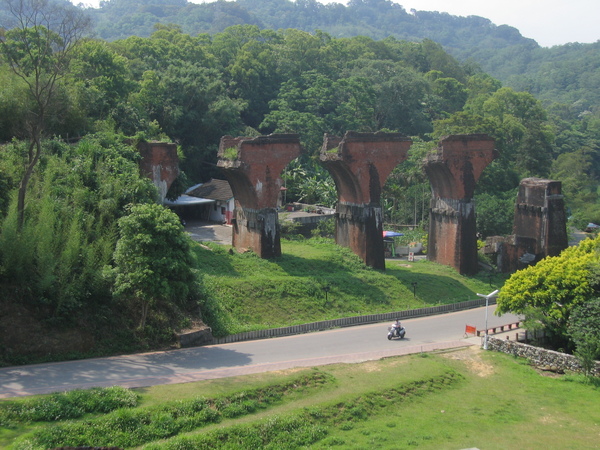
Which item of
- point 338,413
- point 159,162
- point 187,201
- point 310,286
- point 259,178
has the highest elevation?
point 159,162

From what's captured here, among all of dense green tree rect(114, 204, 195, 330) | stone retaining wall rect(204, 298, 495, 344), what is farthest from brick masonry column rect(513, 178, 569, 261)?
dense green tree rect(114, 204, 195, 330)

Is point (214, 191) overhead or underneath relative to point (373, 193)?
overhead

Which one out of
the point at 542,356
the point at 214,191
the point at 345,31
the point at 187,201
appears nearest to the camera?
the point at 542,356

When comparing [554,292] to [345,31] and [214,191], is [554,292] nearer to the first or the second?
[214,191]

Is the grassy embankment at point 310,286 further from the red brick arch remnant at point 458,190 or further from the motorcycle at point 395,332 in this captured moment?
the motorcycle at point 395,332

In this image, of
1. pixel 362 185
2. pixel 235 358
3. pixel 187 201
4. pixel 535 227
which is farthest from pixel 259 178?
pixel 535 227

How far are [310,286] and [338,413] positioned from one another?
1040 centimetres

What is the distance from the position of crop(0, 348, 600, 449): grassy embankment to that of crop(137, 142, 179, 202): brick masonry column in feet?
36.7

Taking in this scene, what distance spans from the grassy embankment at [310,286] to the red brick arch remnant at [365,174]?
905mm

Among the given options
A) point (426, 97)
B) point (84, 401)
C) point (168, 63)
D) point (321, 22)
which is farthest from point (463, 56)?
point (84, 401)

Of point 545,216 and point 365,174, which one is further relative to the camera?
point 545,216

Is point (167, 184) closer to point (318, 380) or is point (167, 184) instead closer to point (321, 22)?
point (318, 380)

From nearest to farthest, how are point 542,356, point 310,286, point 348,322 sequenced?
point 542,356 < point 348,322 < point 310,286

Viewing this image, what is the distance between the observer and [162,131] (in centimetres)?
4031
